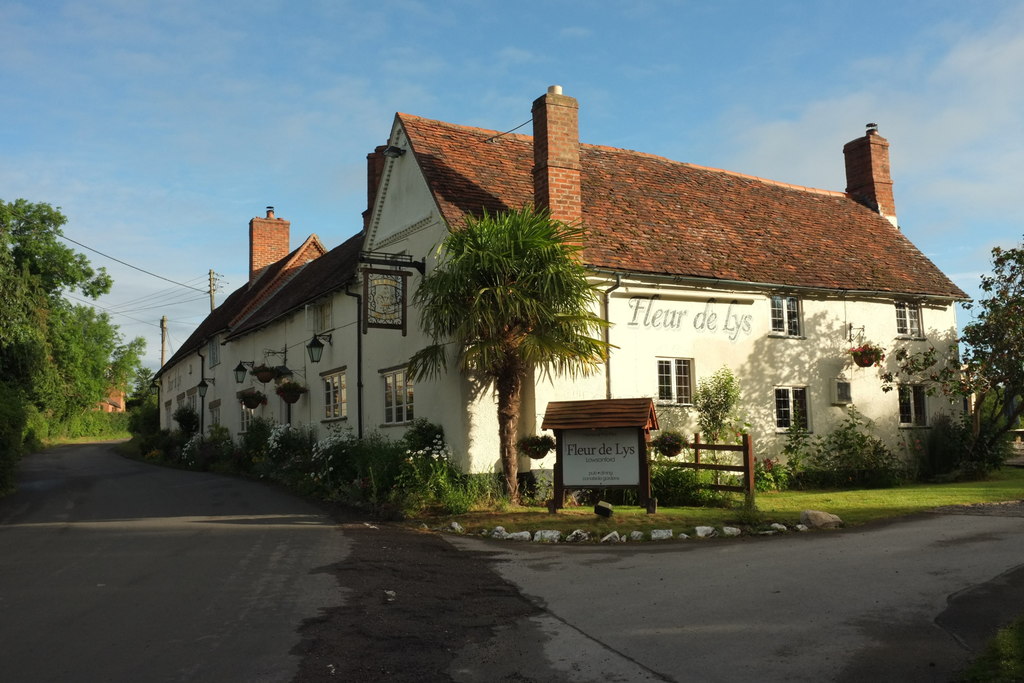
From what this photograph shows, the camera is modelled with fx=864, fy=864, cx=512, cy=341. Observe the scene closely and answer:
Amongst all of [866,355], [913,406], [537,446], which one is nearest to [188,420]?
[537,446]

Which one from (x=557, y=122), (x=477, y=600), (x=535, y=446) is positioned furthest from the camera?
(x=557, y=122)

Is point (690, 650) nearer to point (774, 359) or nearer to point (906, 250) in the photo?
point (774, 359)

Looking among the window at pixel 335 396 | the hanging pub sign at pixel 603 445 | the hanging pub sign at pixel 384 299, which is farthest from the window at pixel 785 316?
the window at pixel 335 396

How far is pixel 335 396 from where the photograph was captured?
22.9m

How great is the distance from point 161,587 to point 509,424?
7255mm

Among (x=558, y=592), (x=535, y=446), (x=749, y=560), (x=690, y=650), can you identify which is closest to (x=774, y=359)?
Answer: (x=535, y=446)

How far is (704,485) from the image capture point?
1585 centimetres

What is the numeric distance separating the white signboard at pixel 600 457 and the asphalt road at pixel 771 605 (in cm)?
216

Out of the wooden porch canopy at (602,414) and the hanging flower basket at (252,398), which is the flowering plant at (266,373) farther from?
the wooden porch canopy at (602,414)

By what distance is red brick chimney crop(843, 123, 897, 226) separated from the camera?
84.8 feet

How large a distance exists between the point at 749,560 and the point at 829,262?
1299 centimetres

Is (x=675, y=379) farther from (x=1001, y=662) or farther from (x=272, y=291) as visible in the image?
(x=272, y=291)

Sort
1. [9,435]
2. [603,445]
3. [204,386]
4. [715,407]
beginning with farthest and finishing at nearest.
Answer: [204,386]
[9,435]
[715,407]
[603,445]

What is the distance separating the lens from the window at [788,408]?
65.2 ft
